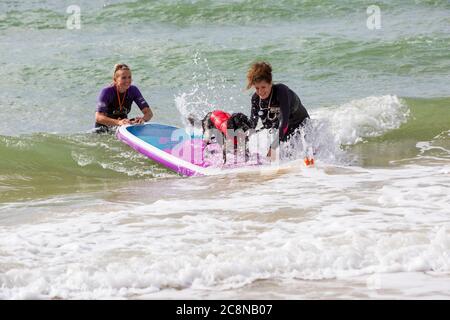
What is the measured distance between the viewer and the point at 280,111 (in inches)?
326

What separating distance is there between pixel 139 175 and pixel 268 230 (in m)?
3.21

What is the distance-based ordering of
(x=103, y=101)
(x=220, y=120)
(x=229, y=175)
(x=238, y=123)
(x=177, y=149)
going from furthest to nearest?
(x=103, y=101), (x=177, y=149), (x=220, y=120), (x=238, y=123), (x=229, y=175)

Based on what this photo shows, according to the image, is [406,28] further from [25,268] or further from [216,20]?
[25,268]

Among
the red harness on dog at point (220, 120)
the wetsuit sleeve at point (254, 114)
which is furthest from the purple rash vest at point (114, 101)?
the wetsuit sleeve at point (254, 114)

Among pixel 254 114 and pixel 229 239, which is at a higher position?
pixel 254 114

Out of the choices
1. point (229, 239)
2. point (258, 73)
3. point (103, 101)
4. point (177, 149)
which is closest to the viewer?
point (229, 239)

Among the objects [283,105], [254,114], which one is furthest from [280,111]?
[254,114]

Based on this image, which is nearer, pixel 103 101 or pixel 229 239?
pixel 229 239

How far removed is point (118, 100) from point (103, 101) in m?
0.20

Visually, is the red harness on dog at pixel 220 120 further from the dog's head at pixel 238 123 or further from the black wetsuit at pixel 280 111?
the black wetsuit at pixel 280 111

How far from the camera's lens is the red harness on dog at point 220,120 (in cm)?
873

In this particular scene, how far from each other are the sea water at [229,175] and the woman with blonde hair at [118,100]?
11.9 inches

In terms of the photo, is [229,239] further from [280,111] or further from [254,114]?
[254,114]

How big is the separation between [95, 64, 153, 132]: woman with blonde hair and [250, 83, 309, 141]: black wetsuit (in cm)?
229
